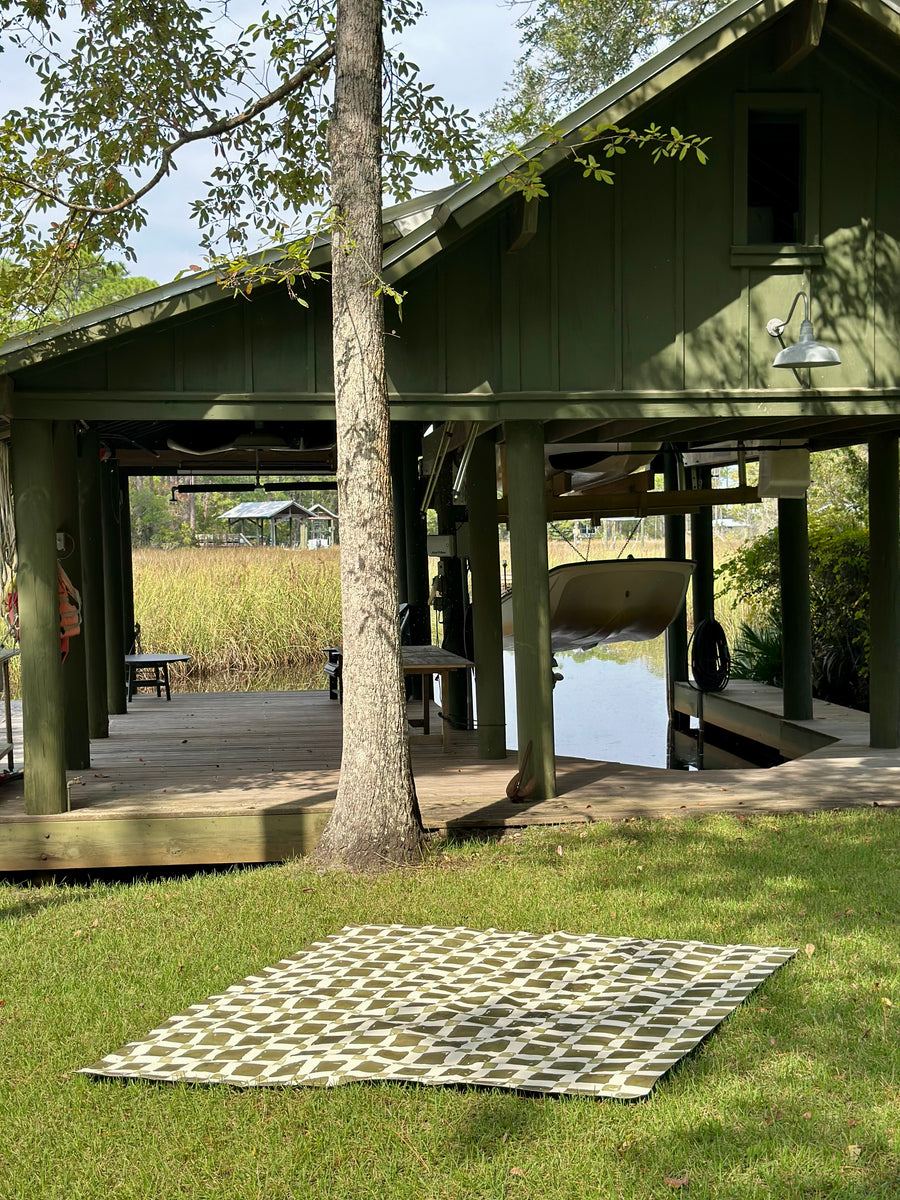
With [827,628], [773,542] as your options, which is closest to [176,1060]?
[827,628]

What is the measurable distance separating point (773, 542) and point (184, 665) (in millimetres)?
7766

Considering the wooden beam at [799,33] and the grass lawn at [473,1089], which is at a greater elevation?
the wooden beam at [799,33]

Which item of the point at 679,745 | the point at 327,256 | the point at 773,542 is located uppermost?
the point at 327,256

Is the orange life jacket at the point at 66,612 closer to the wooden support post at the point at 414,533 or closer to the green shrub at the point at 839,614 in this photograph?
the wooden support post at the point at 414,533

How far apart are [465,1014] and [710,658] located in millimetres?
9176

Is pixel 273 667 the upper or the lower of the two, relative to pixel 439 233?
lower

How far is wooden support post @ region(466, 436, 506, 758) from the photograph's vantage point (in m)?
8.57

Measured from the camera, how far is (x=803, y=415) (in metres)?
7.64

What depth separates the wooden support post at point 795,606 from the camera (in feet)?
35.3

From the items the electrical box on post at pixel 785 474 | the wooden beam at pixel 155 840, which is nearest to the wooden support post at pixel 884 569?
the electrical box on post at pixel 785 474

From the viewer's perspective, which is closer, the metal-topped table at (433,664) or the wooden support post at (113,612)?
the metal-topped table at (433,664)

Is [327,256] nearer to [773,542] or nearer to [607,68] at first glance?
[773,542]

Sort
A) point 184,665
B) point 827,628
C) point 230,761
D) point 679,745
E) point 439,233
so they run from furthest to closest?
point 184,665, point 679,745, point 827,628, point 230,761, point 439,233

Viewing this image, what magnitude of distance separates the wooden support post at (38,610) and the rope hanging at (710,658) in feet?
25.4
